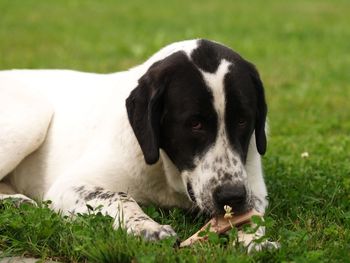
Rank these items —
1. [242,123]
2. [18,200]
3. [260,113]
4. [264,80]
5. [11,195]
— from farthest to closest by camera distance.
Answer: [264,80] < [11,195] < [18,200] < [260,113] < [242,123]

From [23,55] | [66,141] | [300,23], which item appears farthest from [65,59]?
[66,141]

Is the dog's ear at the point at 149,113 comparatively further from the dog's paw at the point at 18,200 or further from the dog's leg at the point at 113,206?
the dog's paw at the point at 18,200

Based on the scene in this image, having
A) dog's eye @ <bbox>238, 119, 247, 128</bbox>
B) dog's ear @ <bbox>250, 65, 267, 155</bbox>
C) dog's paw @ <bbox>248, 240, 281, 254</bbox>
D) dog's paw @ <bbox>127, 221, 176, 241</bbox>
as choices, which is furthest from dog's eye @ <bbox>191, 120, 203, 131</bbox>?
dog's paw @ <bbox>248, 240, 281, 254</bbox>

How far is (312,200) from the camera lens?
5.39 meters

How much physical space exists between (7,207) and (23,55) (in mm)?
8172

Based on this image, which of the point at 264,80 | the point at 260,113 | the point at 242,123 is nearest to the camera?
the point at 242,123

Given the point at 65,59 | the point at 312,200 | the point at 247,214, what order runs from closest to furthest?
the point at 247,214 → the point at 312,200 → the point at 65,59

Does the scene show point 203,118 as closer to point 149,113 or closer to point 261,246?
point 149,113

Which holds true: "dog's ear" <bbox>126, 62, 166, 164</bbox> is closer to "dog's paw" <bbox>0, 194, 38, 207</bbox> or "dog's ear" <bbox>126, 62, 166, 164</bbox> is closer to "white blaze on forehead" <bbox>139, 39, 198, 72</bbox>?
"white blaze on forehead" <bbox>139, 39, 198, 72</bbox>

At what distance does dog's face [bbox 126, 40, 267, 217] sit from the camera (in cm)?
A: 446

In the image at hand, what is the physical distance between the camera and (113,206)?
15.4 feet

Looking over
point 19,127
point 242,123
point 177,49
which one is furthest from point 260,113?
point 19,127

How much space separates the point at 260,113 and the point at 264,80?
6418 millimetres

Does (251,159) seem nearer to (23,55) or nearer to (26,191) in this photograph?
(26,191)
